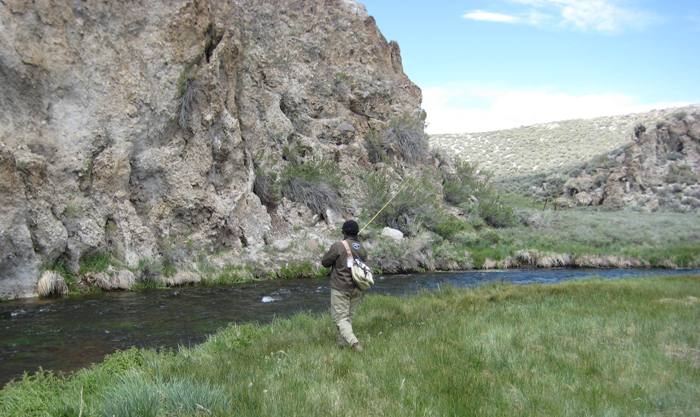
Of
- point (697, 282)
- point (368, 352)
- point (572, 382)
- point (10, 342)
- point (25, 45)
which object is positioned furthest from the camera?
point (25, 45)

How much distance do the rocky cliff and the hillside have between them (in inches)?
555

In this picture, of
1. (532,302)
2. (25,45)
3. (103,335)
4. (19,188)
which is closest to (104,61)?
(25,45)

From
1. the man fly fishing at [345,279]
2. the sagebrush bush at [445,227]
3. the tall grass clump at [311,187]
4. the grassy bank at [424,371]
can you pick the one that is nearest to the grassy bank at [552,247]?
the sagebrush bush at [445,227]

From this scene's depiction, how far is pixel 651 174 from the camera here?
52250 millimetres

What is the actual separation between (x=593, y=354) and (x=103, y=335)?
965 cm

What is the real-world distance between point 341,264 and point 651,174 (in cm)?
5259

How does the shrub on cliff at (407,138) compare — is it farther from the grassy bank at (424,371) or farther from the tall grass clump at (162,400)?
the tall grass clump at (162,400)

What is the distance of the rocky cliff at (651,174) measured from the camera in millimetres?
49688

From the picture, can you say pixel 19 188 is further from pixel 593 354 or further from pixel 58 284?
pixel 593 354

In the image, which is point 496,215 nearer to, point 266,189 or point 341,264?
point 266,189

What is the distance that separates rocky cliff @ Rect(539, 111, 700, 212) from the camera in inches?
1956

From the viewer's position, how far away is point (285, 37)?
38.6 metres

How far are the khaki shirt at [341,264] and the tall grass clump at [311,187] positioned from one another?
800 inches

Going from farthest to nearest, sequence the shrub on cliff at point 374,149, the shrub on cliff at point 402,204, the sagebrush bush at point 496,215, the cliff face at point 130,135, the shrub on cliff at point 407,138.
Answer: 1. the shrub on cliff at point 407,138
2. the shrub on cliff at point 374,149
3. the sagebrush bush at point 496,215
4. the shrub on cliff at point 402,204
5. the cliff face at point 130,135
